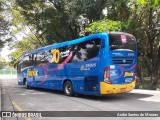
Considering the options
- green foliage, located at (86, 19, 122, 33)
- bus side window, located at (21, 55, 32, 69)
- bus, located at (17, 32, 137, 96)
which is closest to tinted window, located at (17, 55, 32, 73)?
bus side window, located at (21, 55, 32, 69)

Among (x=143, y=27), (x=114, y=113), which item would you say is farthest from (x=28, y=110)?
(x=143, y=27)

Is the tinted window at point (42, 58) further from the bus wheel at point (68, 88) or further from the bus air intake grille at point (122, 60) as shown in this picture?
the bus air intake grille at point (122, 60)

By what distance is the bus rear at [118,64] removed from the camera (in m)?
12.4

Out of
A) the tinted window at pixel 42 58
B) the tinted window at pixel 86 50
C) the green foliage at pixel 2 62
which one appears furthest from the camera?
the green foliage at pixel 2 62

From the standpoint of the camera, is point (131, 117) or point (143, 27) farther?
point (143, 27)

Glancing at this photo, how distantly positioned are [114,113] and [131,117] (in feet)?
2.93

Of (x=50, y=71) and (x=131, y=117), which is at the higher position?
(x=50, y=71)

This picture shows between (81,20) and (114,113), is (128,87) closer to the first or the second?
(114,113)

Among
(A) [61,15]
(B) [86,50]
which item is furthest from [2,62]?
(B) [86,50]

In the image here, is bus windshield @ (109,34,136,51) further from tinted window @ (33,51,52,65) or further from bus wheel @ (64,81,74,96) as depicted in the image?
tinted window @ (33,51,52,65)

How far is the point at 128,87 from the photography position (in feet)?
43.2

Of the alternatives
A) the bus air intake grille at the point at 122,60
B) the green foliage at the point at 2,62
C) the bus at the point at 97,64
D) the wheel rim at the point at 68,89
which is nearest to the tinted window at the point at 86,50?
the bus at the point at 97,64

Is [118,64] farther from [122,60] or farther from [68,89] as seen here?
[68,89]

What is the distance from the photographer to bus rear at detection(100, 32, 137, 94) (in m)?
12.4
